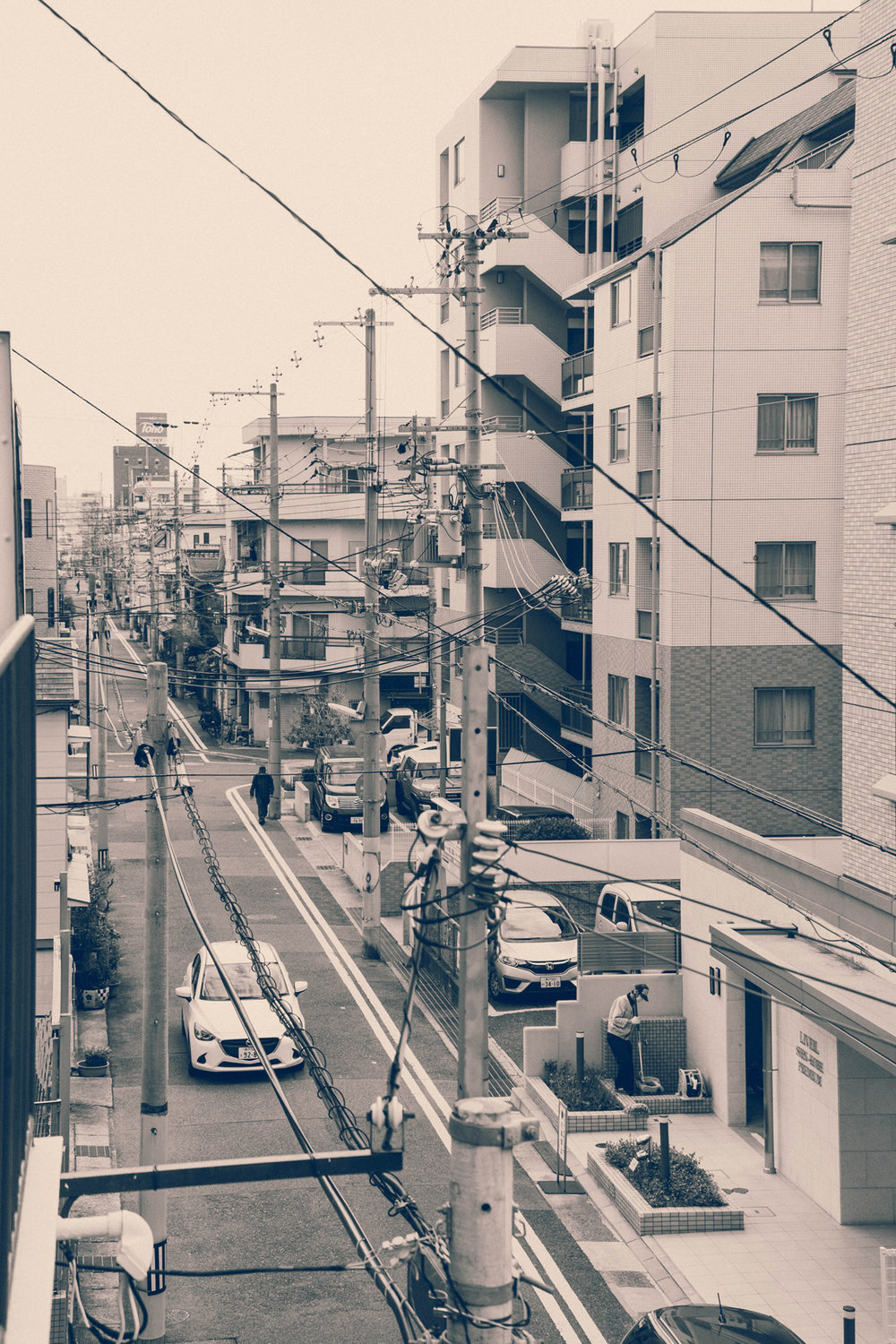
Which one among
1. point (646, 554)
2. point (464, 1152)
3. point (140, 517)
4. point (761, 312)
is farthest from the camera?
point (140, 517)

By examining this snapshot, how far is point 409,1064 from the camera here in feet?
65.2

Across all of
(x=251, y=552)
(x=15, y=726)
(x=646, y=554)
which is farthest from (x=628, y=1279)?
(x=251, y=552)

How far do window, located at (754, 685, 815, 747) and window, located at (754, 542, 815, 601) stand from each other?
2.02 m

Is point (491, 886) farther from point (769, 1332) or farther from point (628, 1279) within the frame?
point (628, 1279)

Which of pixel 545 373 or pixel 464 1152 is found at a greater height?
pixel 545 373

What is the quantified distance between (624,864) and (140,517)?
9982 centimetres

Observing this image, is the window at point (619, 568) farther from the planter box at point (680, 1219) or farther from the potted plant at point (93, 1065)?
the planter box at point (680, 1219)

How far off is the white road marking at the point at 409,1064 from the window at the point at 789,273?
51.1ft

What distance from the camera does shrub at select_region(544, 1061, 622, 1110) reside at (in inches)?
709

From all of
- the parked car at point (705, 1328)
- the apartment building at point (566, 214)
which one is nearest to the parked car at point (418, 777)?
the apartment building at point (566, 214)

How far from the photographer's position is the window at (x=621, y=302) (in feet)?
108

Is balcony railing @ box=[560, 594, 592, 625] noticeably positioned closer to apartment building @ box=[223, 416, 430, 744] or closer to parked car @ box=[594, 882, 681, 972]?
parked car @ box=[594, 882, 681, 972]

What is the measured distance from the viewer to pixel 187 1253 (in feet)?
46.0

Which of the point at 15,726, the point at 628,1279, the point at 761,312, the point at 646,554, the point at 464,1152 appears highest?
the point at 761,312
